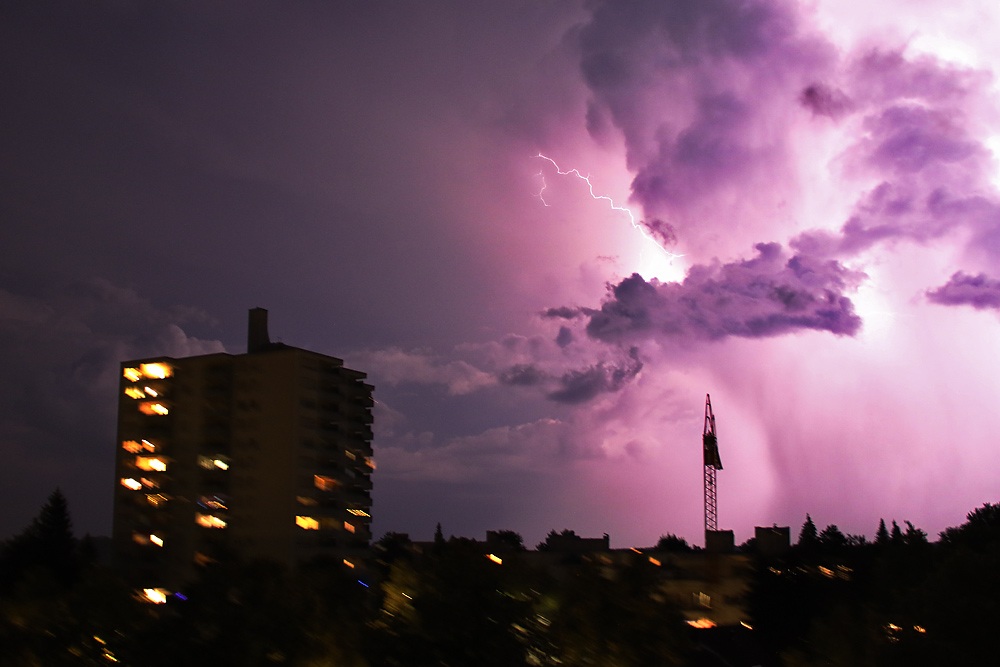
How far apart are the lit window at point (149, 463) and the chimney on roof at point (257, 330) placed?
14.9 meters

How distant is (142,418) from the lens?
311ft

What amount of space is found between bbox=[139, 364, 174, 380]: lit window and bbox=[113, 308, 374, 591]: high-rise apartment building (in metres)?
0.11

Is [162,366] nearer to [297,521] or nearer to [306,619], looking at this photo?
[297,521]

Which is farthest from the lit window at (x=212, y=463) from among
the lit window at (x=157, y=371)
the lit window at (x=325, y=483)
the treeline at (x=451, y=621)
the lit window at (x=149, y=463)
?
the treeline at (x=451, y=621)

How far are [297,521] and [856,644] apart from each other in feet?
201

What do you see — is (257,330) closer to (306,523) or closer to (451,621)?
(306,523)

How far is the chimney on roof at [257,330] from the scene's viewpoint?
96.2 m

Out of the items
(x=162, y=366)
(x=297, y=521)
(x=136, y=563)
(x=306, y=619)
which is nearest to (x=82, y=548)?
(x=136, y=563)

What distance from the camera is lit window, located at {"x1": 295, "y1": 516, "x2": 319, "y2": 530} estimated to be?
86.0 meters

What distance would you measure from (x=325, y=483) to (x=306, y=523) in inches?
180

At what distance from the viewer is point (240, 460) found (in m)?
89.6

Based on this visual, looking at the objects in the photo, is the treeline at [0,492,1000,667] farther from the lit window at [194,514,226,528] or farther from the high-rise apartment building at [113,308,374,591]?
the lit window at [194,514,226,528]

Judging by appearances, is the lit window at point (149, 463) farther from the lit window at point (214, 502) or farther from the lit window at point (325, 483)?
the lit window at point (325, 483)

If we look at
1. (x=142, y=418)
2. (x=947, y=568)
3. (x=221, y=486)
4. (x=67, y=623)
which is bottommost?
(x=67, y=623)
